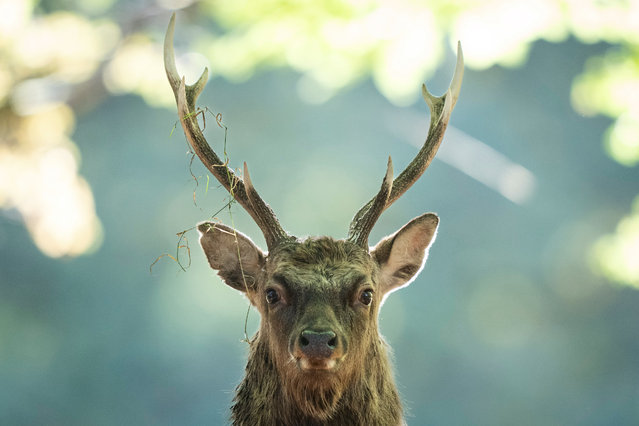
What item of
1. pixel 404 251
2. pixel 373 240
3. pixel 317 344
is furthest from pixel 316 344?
pixel 373 240

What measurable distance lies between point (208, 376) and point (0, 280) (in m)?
5.20

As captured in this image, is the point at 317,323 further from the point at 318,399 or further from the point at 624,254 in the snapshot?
the point at 624,254

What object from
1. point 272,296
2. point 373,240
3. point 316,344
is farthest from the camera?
point 373,240

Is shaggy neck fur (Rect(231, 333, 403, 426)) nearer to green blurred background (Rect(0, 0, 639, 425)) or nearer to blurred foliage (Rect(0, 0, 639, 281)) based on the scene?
A: blurred foliage (Rect(0, 0, 639, 281))

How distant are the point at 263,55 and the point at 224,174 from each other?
7.22 feet

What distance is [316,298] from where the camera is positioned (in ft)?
10.8

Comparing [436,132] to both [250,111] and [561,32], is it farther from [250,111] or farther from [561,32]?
[250,111]

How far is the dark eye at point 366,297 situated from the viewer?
3445mm

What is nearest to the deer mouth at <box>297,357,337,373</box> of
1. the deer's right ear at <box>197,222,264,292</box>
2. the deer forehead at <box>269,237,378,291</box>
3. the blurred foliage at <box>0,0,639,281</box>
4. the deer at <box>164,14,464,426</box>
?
the deer at <box>164,14,464,426</box>

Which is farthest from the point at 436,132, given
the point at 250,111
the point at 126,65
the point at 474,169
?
the point at 250,111

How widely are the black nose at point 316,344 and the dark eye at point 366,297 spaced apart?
15.0 inches

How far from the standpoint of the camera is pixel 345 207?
17.8 metres

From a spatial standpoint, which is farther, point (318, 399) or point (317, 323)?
point (318, 399)

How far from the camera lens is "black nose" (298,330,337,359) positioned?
3.08 m
